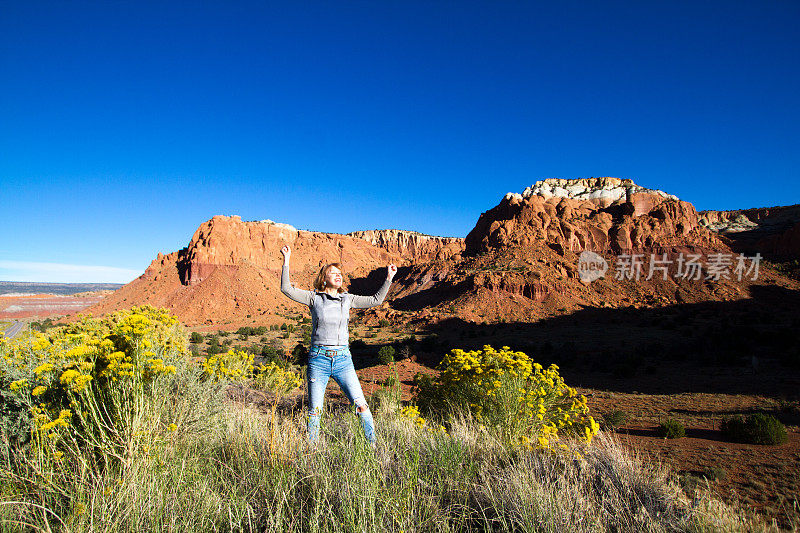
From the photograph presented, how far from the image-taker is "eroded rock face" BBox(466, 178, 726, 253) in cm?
5300

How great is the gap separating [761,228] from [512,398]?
312 feet

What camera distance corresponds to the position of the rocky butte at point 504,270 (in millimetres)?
40688

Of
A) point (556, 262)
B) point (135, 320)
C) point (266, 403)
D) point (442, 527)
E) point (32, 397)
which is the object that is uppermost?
point (556, 262)

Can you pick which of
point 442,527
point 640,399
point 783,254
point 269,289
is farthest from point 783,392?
point 783,254

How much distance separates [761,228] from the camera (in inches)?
2721

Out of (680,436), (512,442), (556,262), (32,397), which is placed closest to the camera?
(32,397)

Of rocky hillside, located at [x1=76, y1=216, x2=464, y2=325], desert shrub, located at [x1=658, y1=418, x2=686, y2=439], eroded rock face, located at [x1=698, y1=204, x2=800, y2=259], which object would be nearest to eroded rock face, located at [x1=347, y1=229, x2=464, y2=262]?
rocky hillside, located at [x1=76, y1=216, x2=464, y2=325]

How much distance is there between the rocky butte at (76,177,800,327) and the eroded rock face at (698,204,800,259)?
151cm

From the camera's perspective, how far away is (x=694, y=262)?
48.8 metres

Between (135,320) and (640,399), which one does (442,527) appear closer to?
(135,320)

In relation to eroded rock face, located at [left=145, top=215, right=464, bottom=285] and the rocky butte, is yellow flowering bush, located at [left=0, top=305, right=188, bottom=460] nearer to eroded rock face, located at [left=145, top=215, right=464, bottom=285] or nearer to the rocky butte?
the rocky butte

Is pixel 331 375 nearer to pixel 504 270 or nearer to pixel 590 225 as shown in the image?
pixel 504 270

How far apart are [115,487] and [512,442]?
11.1ft

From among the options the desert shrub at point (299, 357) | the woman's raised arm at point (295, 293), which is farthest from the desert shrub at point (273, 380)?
the desert shrub at point (299, 357)
